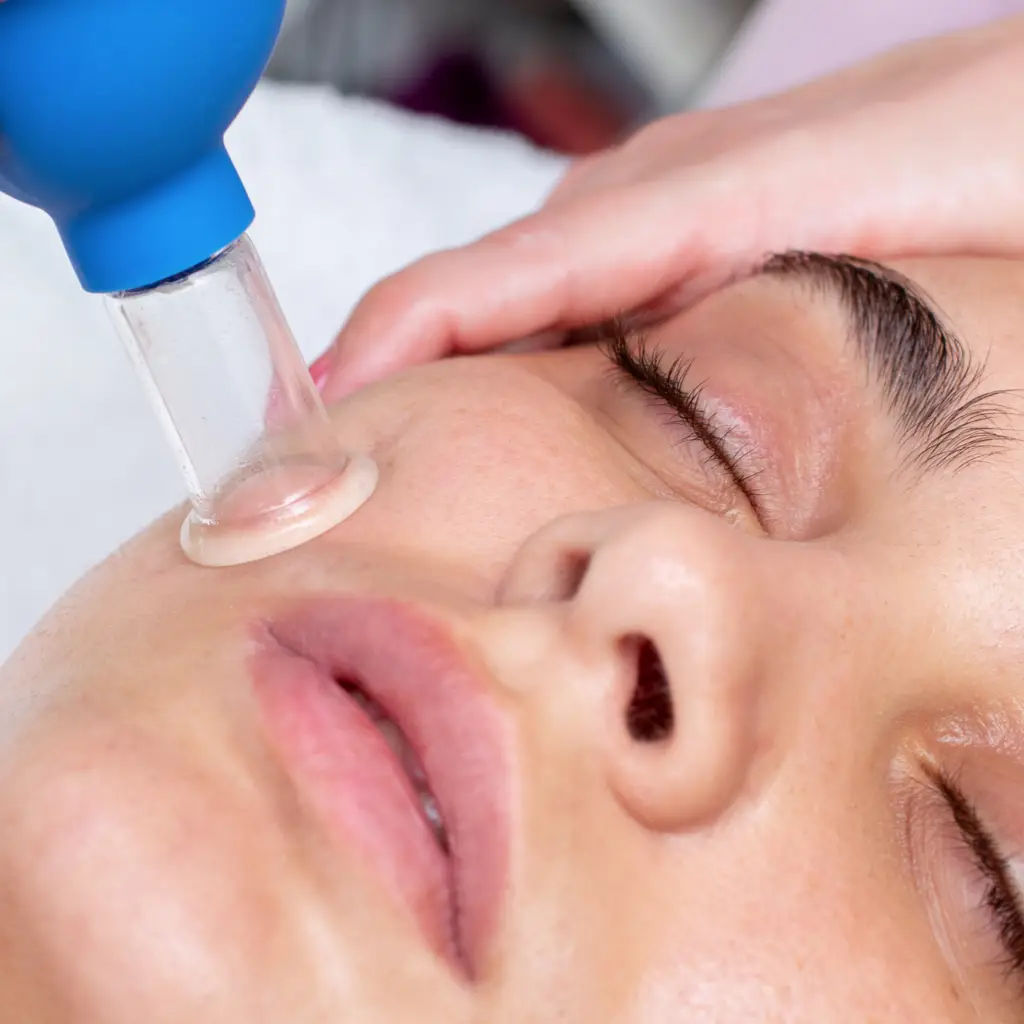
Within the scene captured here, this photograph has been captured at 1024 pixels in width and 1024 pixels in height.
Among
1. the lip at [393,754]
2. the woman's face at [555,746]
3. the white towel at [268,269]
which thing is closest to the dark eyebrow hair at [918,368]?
the woman's face at [555,746]

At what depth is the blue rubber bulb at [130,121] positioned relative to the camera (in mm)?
435

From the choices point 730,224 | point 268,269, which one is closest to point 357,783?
point 730,224

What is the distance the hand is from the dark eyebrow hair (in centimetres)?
21

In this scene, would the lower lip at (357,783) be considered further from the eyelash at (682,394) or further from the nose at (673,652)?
the eyelash at (682,394)

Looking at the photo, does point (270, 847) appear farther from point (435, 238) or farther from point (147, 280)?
point (435, 238)

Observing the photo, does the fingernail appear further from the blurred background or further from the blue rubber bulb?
the blurred background

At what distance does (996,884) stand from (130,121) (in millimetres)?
561

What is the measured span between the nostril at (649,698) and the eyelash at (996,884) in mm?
171

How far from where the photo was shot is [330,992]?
0.50m

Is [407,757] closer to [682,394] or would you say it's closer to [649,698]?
[649,698]

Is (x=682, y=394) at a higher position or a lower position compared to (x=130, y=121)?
lower

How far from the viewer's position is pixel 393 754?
58cm

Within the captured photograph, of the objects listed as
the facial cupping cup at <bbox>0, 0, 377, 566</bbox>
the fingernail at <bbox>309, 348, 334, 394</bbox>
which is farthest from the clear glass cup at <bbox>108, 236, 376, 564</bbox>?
the fingernail at <bbox>309, 348, 334, 394</bbox>

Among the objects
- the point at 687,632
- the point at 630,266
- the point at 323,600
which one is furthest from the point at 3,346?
the point at 687,632
